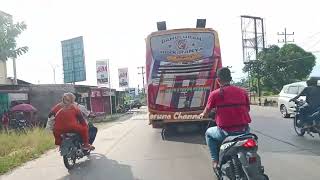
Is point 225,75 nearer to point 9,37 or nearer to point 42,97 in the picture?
point 9,37

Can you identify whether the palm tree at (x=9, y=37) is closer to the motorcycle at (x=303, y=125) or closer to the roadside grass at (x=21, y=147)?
the roadside grass at (x=21, y=147)

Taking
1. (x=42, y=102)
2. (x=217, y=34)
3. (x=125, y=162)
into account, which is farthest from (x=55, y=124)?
(x=42, y=102)

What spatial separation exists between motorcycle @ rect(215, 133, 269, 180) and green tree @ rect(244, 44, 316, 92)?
6236cm

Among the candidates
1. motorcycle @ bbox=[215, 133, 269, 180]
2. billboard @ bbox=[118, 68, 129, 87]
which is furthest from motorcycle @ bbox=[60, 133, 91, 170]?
billboard @ bbox=[118, 68, 129, 87]

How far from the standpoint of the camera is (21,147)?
54.0 ft

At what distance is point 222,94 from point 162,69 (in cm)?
988

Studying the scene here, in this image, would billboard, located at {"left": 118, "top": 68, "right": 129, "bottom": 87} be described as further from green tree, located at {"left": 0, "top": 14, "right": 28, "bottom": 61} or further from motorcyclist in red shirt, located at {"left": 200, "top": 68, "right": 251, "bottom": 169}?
motorcyclist in red shirt, located at {"left": 200, "top": 68, "right": 251, "bottom": 169}

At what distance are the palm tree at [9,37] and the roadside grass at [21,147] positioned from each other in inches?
133

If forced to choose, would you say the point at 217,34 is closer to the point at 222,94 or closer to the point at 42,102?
the point at 222,94

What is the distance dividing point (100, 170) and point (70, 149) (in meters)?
0.83

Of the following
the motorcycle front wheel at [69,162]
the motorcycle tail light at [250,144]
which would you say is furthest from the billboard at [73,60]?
the motorcycle tail light at [250,144]

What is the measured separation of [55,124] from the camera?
1154 cm

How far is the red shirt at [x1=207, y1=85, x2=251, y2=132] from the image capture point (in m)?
7.48

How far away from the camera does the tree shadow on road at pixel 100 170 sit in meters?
10.1
